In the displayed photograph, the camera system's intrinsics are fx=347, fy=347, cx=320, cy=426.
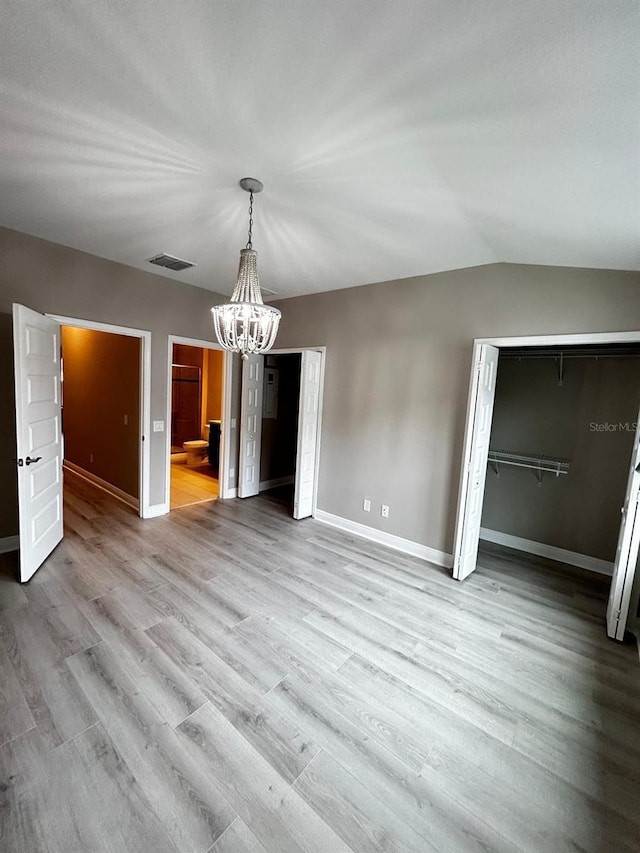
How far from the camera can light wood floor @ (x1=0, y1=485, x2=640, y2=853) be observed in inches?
52.5

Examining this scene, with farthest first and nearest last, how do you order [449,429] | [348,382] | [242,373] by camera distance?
[242,373] < [348,382] < [449,429]

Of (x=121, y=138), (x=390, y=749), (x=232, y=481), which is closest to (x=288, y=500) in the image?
(x=232, y=481)

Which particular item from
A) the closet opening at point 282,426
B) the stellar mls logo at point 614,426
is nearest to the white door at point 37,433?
the closet opening at point 282,426

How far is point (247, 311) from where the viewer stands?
2152 mm

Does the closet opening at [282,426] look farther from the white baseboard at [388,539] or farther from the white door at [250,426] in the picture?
the white baseboard at [388,539]

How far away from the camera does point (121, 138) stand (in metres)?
1.79

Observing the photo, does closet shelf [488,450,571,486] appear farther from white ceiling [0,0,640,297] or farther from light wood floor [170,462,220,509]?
light wood floor [170,462,220,509]

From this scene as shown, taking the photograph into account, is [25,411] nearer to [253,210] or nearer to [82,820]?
[253,210]

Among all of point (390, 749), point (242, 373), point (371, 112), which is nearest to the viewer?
point (371, 112)

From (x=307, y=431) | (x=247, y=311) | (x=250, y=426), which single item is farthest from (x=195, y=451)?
(x=247, y=311)

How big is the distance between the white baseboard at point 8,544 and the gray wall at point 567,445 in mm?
4928

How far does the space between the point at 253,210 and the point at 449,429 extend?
98.9 inches

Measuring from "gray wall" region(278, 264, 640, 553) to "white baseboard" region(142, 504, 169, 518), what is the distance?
6.52ft

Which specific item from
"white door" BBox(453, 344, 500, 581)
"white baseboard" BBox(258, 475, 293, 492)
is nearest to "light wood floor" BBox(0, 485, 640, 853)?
"white door" BBox(453, 344, 500, 581)
